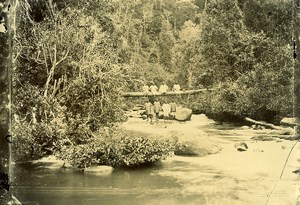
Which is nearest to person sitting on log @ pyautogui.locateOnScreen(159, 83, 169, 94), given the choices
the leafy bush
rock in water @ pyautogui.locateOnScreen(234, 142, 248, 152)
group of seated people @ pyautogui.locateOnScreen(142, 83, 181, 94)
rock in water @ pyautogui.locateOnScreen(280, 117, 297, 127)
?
group of seated people @ pyautogui.locateOnScreen(142, 83, 181, 94)

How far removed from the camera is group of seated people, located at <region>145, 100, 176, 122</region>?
126 inches

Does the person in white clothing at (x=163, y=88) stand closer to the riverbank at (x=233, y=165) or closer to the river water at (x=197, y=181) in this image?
the riverbank at (x=233, y=165)

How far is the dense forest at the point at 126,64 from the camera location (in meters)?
3.17

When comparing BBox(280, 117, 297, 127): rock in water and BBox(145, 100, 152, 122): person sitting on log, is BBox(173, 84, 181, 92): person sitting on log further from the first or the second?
BBox(280, 117, 297, 127): rock in water

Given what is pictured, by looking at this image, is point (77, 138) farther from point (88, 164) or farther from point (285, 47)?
point (285, 47)

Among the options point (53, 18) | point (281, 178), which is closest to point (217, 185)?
point (281, 178)

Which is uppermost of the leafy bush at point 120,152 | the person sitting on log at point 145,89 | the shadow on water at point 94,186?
the person sitting on log at point 145,89

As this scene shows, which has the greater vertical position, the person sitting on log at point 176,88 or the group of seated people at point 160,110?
the person sitting on log at point 176,88

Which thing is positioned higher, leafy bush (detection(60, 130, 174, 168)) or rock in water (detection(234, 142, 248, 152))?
rock in water (detection(234, 142, 248, 152))

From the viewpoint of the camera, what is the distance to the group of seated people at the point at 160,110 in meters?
3.21

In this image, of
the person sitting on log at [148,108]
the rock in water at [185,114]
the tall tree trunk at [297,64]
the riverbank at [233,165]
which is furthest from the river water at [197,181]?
the person sitting on log at [148,108]

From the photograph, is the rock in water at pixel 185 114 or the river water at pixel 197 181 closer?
the river water at pixel 197 181

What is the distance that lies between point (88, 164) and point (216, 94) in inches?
38.9

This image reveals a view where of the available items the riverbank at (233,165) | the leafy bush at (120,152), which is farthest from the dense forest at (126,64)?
the riverbank at (233,165)
